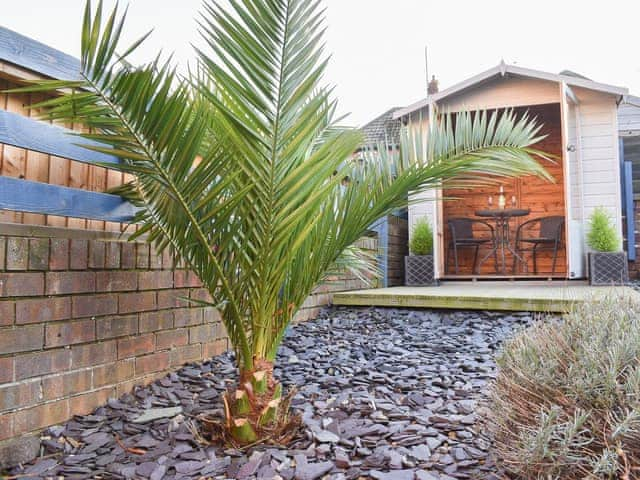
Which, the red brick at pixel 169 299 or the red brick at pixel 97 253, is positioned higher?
the red brick at pixel 97 253

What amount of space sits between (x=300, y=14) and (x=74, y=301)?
1.24 metres

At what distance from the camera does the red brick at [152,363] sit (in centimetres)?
213

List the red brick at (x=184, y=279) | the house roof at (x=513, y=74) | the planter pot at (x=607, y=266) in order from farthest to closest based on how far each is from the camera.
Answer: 1. the house roof at (x=513, y=74)
2. the planter pot at (x=607, y=266)
3. the red brick at (x=184, y=279)

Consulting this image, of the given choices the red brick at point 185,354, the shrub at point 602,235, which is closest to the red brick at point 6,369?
the red brick at point 185,354

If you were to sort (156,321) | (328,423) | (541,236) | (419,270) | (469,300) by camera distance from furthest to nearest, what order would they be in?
(541,236)
(419,270)
(469,300)
(156,321)
(328,423)

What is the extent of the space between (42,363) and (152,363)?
0.56m

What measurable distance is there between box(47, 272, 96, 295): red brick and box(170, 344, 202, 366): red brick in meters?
Answer: 0.58

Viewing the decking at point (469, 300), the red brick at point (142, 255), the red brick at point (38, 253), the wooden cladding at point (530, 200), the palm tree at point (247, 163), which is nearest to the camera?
the palm tree at point (247, 163)

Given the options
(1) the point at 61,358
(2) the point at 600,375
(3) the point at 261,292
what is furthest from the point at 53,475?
(2) the point at 600,375

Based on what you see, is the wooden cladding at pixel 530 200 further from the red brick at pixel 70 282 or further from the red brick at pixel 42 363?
the red brick at pixel 42 363

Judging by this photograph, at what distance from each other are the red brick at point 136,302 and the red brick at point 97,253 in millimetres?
166

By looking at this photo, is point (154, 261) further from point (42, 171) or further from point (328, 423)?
point (328, 423)

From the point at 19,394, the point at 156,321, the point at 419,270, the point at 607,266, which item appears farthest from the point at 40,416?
the point at 607,266

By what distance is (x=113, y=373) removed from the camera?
1987 millimetres
